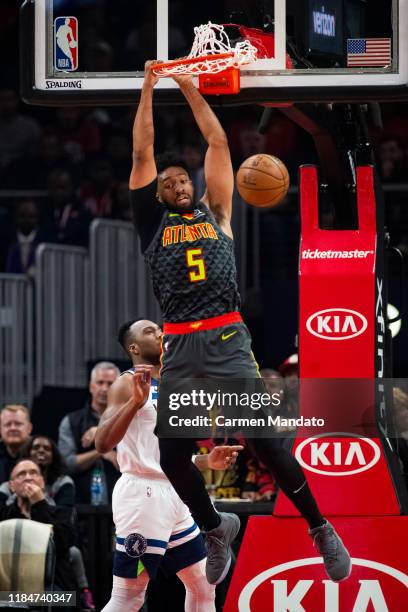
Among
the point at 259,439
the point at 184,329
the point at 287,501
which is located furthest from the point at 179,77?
the point at 287,501

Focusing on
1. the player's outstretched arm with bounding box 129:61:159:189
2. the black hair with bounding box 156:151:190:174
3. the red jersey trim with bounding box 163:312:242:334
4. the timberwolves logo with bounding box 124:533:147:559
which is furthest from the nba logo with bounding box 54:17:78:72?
the timberwolves logo with bounding box 124:533:147:559

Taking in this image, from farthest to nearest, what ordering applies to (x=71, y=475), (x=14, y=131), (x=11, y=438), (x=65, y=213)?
(x=14, y=131)
(x=65, y=213)
(x=71, y=475)
(x=11, y=438)

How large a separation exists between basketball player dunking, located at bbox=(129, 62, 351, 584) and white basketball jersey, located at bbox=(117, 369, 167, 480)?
0.77m

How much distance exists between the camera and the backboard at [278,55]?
312 inches

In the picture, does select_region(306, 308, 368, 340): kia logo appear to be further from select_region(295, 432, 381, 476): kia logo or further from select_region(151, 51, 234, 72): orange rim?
A: select_region(151, 51, 234, 72): orange rim

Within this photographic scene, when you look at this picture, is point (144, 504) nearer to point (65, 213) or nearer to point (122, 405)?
point (122, 405)

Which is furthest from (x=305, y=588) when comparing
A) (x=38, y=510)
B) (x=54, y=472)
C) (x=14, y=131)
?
(x=14, y=131)

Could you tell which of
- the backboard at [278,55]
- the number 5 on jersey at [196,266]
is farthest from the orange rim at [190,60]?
the number 5 on jersey at [196,266]

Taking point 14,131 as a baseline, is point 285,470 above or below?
below

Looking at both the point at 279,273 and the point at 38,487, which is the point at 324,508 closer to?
the point at 38,487

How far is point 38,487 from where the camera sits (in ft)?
31.7

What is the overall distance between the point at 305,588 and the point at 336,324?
160 cm

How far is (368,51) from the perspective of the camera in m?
8.06

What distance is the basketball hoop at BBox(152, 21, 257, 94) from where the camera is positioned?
7.63 metres
